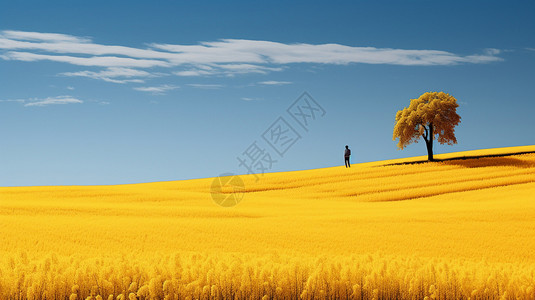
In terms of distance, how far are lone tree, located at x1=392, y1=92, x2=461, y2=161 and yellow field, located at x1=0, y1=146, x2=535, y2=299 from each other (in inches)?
342

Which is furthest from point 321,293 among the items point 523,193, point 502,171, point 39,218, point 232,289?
point 502,171

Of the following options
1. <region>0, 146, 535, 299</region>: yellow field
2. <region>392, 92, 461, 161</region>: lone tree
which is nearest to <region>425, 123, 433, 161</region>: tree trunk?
<region>392, 92, 461, 161</region>: lone tree

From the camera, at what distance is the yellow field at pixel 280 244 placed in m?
7.55

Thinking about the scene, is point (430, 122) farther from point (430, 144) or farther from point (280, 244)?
point (280, 244)

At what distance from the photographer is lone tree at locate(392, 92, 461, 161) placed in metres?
42.3

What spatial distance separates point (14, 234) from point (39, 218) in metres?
3.34

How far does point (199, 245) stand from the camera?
1337 centimetres

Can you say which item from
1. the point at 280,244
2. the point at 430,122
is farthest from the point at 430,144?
the point at 280,244

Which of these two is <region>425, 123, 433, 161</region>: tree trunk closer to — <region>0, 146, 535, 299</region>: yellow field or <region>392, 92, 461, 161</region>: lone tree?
<region>392, 92, 461, 161</region>: lone tree

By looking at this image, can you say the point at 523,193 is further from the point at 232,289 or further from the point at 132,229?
the point at 232,289

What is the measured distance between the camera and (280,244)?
1385 cm

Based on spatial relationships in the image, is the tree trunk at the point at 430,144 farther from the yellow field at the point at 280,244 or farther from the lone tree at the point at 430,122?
the yellow field at the point at 280,244

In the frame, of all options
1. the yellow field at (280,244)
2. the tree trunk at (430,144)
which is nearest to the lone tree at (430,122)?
the tree trunk at (430,144)

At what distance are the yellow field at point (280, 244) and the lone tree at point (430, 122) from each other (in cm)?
868
